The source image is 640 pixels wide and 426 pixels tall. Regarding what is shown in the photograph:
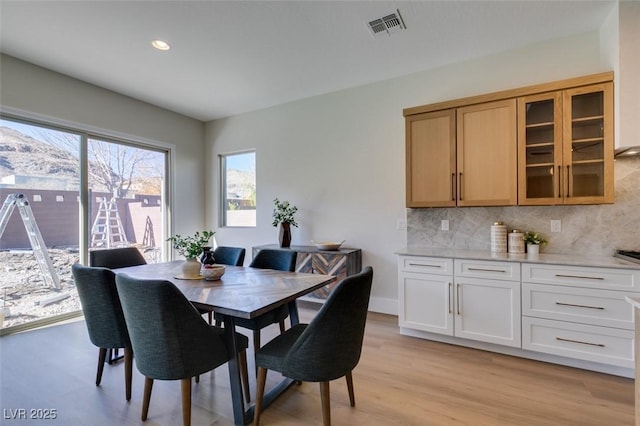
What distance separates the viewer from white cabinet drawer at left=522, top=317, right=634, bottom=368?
6.94ft

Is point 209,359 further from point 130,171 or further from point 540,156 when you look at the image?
point 130,171

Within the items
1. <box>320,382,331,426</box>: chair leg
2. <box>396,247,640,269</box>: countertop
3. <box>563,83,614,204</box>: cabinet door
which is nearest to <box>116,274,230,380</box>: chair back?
→ <box>320,382,331,426</box>: chair leg

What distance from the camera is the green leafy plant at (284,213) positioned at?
4.11m

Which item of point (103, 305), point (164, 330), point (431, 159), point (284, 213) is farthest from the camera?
point (284, 213)

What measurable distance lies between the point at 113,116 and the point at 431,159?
4.01 meters

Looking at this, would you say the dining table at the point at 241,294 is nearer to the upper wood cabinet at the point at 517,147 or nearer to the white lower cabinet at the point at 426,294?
the white lower cabinet at the point at 426,294

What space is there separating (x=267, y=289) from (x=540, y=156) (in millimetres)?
2624

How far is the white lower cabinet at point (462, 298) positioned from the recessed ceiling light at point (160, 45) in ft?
10.1

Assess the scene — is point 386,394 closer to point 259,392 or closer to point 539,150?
point 259,392

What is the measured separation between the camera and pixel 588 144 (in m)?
2.46

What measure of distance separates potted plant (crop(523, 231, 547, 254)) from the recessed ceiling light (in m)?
3.87

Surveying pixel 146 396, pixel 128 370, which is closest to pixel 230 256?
pixel 128 370

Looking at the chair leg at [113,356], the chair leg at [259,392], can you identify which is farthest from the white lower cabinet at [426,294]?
the chair leg at [113,356]

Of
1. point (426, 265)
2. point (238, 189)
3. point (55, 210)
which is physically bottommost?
point (426, 265)
